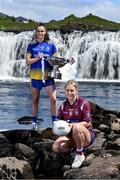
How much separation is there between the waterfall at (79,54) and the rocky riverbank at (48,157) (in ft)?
Result: 109

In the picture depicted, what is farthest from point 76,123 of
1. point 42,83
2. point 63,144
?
point 42,83

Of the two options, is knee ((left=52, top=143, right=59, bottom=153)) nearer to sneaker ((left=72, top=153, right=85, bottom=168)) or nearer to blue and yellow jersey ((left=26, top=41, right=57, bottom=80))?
sneaker ((left=72, top=153, right=85, bottom=168))

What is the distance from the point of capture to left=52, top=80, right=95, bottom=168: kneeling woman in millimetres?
10094

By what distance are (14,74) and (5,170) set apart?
40.2m

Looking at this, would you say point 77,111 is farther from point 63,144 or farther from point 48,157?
point 48,157

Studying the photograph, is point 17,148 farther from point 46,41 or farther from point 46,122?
point 46,122

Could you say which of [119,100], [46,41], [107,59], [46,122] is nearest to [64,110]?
[46,41]

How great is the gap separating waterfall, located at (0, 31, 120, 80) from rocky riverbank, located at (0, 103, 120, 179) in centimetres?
3326

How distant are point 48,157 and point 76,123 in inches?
37.2

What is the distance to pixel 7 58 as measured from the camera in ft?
169

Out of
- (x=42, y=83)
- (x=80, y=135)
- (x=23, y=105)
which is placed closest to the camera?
(x=80, y=135)

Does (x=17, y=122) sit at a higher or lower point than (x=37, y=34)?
lower

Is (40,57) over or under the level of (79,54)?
over

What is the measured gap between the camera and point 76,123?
10.2 meters
